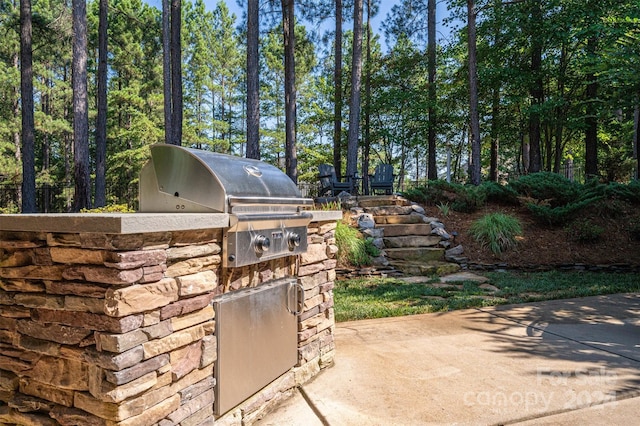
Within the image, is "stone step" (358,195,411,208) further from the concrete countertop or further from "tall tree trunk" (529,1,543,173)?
the concrete countertop

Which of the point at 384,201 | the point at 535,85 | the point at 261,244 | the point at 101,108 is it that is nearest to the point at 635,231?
the point at 384,201

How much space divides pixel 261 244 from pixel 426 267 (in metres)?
4.51

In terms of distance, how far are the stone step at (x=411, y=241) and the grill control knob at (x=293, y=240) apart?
14.7ft

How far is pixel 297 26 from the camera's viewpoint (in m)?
18.9

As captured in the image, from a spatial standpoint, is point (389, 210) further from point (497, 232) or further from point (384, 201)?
point (497, 232)

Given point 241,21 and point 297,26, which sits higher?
point 297,26

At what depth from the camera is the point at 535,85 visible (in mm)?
11227

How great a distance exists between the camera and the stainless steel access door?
1.83m

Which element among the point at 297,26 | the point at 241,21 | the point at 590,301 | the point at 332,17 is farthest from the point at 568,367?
the point at 297,26

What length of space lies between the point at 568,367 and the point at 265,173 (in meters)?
2.36

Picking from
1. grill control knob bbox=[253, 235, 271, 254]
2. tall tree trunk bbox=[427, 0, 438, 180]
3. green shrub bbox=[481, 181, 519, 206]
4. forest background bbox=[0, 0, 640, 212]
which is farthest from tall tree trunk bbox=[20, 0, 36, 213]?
tall tree trunk bbox=[427, 0, 438, 180]

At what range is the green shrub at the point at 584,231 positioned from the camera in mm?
6383

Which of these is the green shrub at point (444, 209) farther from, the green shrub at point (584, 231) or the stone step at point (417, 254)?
the green shrub at point (584, 231)

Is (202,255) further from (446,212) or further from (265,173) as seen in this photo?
(446,212)
